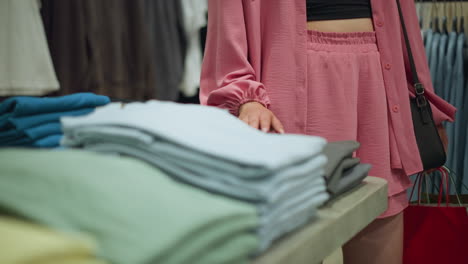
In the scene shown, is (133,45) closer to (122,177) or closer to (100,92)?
(100,92)

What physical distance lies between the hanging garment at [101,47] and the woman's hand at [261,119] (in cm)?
108

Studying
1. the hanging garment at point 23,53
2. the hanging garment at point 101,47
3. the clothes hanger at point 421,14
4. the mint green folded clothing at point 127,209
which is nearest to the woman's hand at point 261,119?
the mint green folded clothing at point 127,209

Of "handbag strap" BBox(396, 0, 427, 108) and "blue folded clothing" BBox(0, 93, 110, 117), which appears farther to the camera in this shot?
"handbag strap" BBox(396, 0, 427, 108)

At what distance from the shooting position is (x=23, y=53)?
60.7 inches

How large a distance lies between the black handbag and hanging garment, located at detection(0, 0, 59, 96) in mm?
1084

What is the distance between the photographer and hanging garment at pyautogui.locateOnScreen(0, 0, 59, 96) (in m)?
1.50

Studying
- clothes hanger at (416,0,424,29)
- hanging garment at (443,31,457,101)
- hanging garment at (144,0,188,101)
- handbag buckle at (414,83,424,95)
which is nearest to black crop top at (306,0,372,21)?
handbag buckle at (414,83,424,95)

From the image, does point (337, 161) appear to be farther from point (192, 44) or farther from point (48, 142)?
point (192, 44)

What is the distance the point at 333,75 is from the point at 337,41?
0.08 metres

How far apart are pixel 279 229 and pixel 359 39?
0.81 metres

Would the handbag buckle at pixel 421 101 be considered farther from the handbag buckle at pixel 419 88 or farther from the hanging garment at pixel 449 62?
the hanging garment at pixel 449 62

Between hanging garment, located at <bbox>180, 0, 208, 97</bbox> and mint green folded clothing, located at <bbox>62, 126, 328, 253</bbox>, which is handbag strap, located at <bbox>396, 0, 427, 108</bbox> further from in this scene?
hanging garment, located at <bbox>180, 0, 208, 97</bbox>

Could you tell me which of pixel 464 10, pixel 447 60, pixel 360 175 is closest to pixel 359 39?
pixel 360 175

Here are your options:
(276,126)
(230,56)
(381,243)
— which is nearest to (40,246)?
(276,126)
